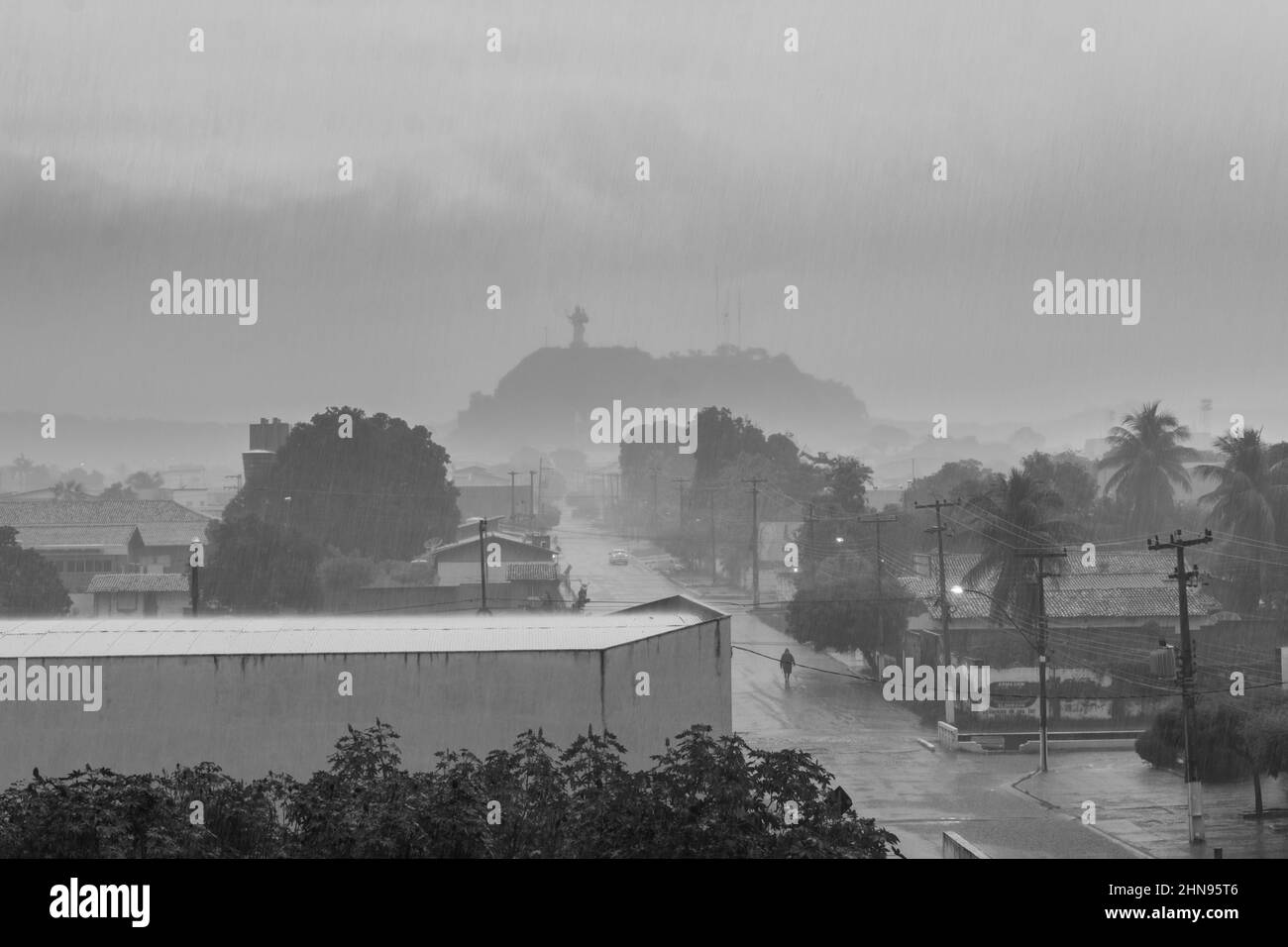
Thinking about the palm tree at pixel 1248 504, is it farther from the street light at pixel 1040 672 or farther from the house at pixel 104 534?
the house at pixel 104 534

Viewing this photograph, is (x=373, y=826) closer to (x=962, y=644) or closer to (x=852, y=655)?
(x=962, y=644)

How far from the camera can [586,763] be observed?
13.4m

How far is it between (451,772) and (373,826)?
1738 mm

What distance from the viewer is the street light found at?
2712 centimetres

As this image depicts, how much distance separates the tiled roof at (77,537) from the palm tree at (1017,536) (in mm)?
41041

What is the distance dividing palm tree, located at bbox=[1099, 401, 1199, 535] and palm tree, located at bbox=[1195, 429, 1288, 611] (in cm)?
750

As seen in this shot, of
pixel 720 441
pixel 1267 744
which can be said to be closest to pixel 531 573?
pixel 1267 744

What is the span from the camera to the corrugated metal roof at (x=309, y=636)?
1834 cm

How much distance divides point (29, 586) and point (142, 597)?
19.5 feet

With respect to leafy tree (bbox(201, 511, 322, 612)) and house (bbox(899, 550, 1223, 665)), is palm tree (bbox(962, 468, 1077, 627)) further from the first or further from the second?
leafy tree (bbox(201, 511, 322, 612))

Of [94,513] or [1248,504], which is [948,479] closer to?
→ [1248,504]

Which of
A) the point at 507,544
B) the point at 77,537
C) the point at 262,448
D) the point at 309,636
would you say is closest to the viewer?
the point at 309,636

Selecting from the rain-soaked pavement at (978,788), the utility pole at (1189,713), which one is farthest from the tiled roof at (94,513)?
the utility pole at (1189,713)

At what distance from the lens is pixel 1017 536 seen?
135 ft
